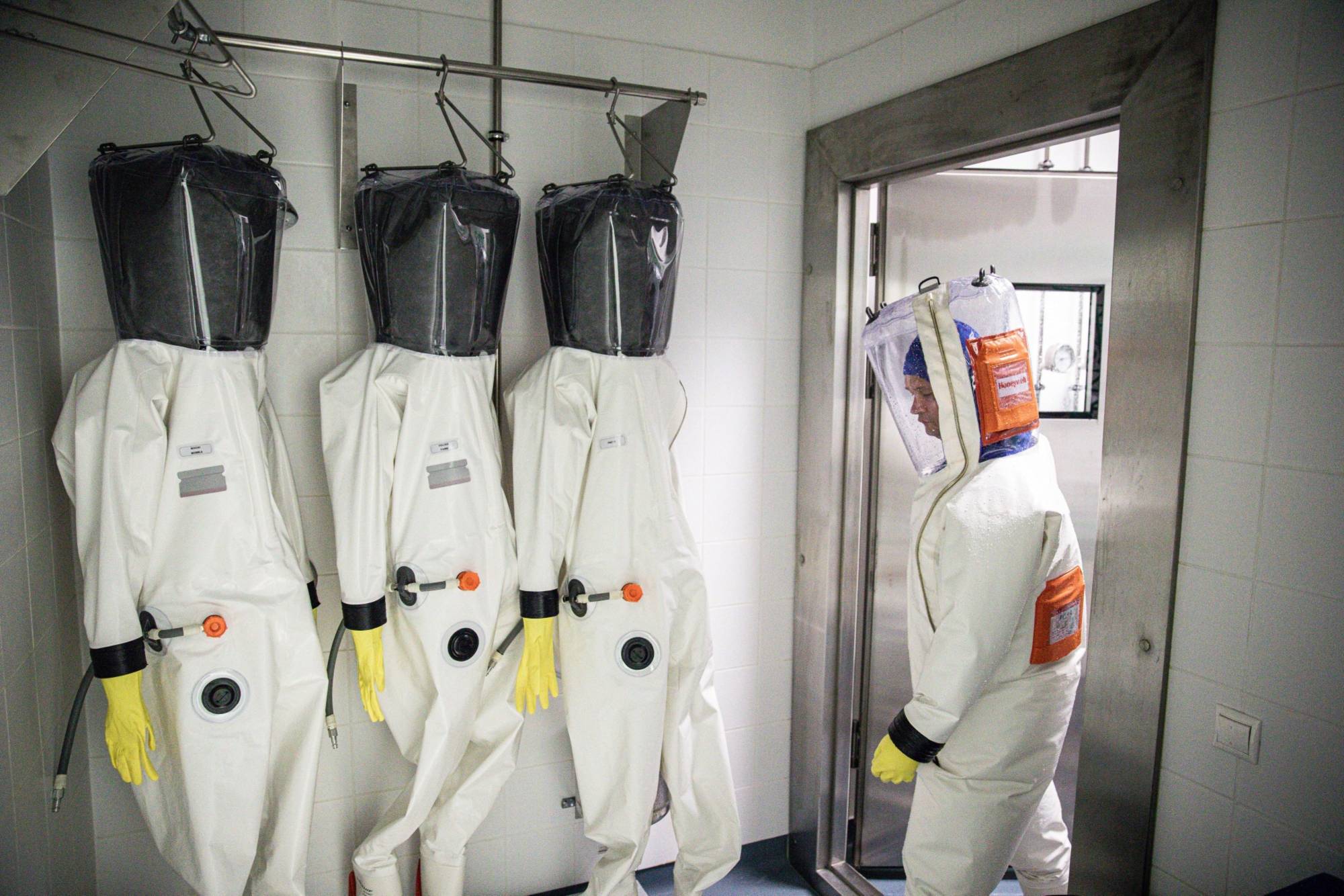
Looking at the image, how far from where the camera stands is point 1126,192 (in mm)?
1556

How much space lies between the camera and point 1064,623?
1789 mm

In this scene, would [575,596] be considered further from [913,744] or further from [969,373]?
[969,373]

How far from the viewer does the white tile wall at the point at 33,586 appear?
1.46m

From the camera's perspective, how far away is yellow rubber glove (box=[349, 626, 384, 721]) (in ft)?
6.02

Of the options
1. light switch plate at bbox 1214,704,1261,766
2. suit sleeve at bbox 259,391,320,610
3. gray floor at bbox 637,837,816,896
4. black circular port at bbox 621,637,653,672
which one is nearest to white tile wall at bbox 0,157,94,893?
suit sleeve at bbox 259,391,320,610

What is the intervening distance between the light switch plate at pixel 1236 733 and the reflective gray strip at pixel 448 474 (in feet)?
5.02

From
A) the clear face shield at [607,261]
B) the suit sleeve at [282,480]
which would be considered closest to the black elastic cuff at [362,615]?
the suit sleeve at [282,480]

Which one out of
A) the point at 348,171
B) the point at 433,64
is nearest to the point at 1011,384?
the point at 433,64

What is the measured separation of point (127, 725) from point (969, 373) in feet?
5.82

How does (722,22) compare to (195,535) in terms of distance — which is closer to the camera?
(195,535)

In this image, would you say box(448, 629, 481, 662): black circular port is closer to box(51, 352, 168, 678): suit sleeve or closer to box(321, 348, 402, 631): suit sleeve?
box(321, 348, 402, 631): suit sleeve

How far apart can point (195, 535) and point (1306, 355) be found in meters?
1.98

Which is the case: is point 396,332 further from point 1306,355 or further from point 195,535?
point 1306,355

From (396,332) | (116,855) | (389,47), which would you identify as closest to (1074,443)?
(396,332)
